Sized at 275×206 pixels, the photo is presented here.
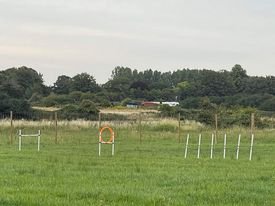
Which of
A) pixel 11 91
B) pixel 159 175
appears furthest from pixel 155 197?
pixel 11 91

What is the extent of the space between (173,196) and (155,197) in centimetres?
60

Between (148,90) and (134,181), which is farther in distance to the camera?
(148,90)

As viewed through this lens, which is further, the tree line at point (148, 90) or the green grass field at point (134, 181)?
the tree line at point (148, 90)

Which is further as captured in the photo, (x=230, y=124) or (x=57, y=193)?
(x=230, y=124)

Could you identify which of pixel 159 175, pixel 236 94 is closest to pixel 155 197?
pixel 159 175

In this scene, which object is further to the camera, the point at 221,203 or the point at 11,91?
the point at 11,91

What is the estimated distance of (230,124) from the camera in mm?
52719

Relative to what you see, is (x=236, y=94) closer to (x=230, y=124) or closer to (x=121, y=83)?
(x=121, y=83)

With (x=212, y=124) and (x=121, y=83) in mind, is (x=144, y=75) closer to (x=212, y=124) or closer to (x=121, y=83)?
(x=121, y=83)

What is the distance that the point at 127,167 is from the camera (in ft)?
62.5

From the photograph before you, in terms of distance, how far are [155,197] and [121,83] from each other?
11921cm

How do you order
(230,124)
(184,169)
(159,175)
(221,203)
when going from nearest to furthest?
(221,203) → (159,175) → (184,169) → (230,124)

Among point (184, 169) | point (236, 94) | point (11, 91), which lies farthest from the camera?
point (236, 94)

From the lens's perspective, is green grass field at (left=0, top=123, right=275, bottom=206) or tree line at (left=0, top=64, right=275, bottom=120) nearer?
green grass field at (left=0, top=123, right=275, bottom=206)
